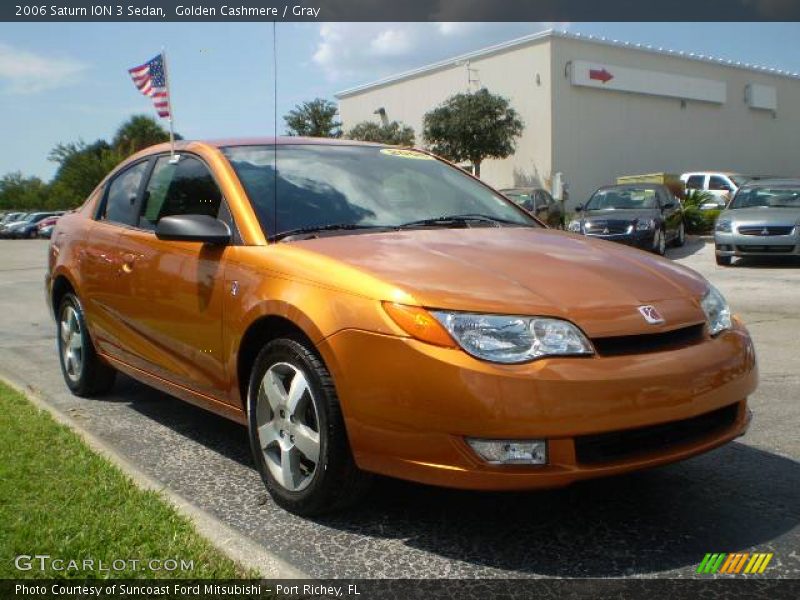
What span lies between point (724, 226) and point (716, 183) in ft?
40.8

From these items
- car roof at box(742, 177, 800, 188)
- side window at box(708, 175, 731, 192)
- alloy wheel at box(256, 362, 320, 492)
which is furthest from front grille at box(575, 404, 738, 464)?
side window at box(708, 175, 731, 192)

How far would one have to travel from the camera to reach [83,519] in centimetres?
302

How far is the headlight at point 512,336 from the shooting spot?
267 centimetres

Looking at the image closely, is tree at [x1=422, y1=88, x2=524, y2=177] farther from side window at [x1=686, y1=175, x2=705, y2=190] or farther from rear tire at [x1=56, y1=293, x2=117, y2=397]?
rear tire at [x1=56, y1=293, x2=117, y2=397]

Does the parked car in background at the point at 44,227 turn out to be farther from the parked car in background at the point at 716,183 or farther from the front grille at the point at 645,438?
the front grille at the point at 645,438

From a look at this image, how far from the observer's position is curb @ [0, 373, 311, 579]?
2.68 meters

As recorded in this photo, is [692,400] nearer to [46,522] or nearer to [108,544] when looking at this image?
[108,544]

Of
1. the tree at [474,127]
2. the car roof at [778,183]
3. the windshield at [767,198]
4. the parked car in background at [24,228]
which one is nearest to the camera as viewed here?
the windshield at [767,198]

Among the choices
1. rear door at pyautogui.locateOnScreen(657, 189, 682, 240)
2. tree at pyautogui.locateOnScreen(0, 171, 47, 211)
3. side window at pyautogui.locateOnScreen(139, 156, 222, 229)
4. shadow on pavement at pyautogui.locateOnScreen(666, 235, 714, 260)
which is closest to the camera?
side window at pyautogui.locateOnScreen(139, 156, 222, 229)

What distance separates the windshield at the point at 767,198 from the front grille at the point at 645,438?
12.5m

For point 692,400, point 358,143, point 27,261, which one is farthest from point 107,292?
point 27,261

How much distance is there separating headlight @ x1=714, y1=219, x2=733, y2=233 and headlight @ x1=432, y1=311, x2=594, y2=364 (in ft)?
40.6

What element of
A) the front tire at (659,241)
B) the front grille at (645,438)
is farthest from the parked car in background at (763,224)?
the front grille at (645,438)

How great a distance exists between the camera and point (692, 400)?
9.28 feet
